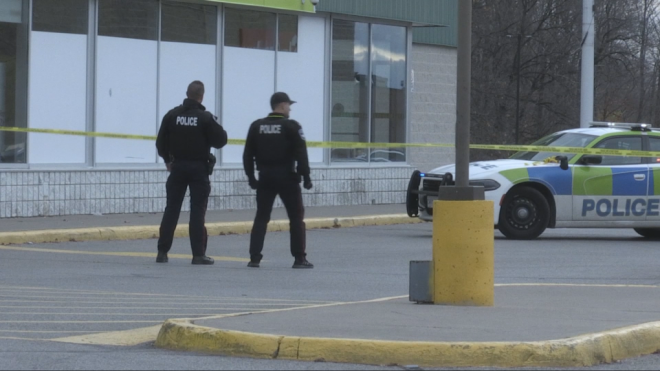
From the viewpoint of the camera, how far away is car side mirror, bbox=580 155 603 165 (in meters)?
16.0

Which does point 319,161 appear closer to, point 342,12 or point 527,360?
point 342,12

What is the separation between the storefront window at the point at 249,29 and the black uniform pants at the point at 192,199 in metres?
8.34

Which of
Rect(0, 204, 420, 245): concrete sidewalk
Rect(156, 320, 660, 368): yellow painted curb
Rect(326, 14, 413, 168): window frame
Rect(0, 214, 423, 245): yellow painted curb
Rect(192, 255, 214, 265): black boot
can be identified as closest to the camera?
Rect(156, 320, 660, 368): yellow painted curb

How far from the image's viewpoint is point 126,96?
61.8 ft

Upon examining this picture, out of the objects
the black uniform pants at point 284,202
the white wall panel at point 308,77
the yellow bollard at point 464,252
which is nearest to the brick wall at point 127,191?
the white wall panel at point 308,77

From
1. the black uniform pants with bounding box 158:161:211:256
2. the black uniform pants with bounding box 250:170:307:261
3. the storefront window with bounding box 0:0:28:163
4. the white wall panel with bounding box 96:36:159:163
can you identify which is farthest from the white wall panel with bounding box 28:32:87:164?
the black uniform pants with bounding box 250:170:307:261

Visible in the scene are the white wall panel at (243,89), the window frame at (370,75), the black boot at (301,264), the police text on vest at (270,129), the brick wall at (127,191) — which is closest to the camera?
the police text on vest at (270,129)

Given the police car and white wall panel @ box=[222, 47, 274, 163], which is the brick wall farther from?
the police car

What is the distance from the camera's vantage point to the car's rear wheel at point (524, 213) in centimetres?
1583

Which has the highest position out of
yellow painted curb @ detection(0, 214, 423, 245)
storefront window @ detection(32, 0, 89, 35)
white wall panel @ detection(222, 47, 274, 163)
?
storefront window @ detection(32, 0, 89, 35)

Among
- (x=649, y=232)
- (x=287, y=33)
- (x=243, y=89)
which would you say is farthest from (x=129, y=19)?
(x=649, y=232)

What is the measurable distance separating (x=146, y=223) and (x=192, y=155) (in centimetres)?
469

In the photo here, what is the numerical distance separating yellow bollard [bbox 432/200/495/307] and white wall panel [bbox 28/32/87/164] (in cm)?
1057

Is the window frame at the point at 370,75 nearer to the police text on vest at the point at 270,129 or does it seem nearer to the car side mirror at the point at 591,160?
the car side mirror at the point at 591,160
